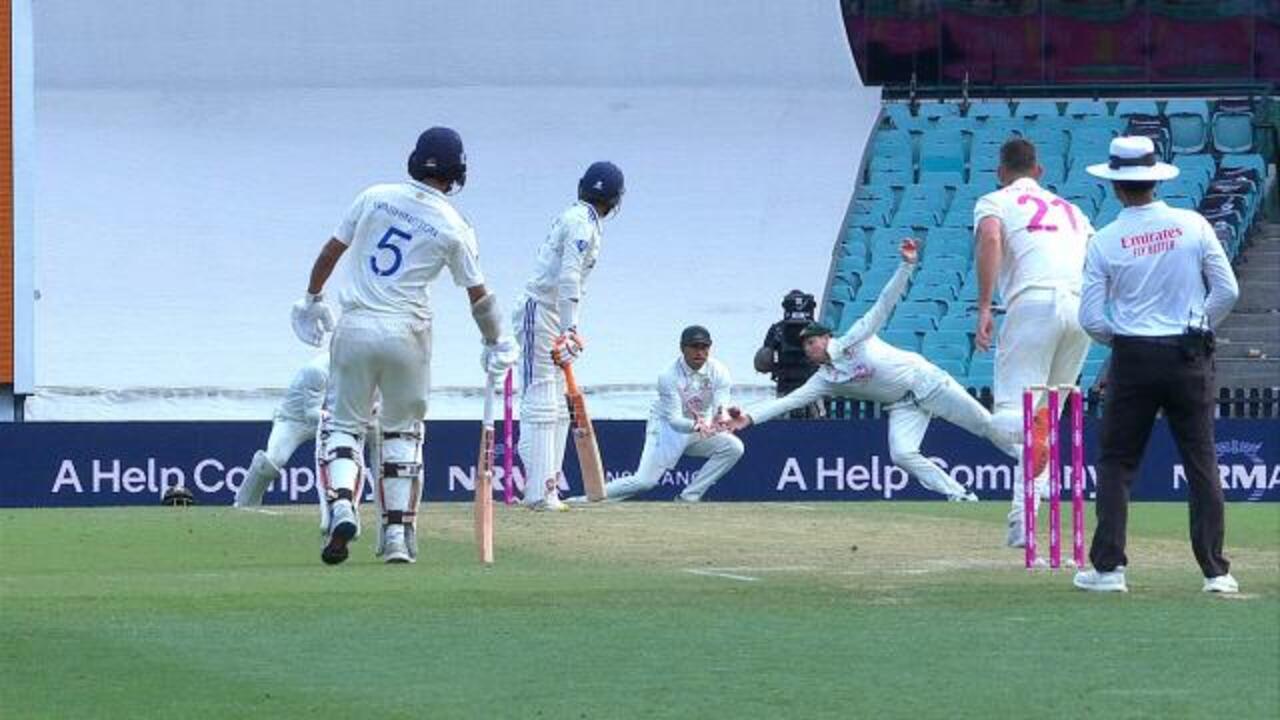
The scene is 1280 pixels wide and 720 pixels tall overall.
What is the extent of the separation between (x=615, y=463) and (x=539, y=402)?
27.9 ft

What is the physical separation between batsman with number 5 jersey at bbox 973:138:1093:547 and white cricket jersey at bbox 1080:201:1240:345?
7.41 feet

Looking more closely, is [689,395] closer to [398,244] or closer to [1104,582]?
[398,244]

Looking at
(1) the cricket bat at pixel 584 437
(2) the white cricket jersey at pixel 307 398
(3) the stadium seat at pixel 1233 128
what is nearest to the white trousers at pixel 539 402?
(1) the cricket bat at pixel 584 437

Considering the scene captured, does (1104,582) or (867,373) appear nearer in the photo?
(1104,582)

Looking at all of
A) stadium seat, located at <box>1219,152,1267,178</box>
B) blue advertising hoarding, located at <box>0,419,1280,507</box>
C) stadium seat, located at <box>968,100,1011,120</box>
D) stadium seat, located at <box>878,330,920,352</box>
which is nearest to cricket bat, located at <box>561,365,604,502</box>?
blue advertising hoarding, located at <box>0,419,1280,507</box>

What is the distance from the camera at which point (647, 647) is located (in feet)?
33.8

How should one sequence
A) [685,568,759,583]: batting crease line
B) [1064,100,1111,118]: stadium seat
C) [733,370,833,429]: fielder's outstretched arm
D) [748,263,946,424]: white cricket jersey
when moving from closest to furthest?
[685,568,759,583]: batting crease line → [748,263,946,424]: white cricket jersey → [733,370,833,429]: fielder's outstretched arm → [1064,100,1111,118]: stadium seat

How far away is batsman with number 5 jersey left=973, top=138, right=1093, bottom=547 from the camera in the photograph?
1464 cm

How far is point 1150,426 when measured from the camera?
12.2 m

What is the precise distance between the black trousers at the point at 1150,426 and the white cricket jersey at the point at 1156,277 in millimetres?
91

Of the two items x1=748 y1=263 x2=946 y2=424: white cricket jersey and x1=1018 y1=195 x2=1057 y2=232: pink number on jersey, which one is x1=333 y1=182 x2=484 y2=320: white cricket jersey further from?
x1=748 y1=263 x2=946 y2=424: white cricket jersey

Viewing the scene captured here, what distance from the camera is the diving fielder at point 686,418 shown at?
25.1 metres

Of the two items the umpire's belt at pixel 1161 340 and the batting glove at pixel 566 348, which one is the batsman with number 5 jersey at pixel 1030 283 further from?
the batting glove at pixel 566 348

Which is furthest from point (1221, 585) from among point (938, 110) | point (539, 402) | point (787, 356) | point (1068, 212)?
point (938, 110)
